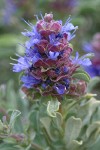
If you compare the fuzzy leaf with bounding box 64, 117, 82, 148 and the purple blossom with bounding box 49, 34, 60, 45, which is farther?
the fuzzy leaf with bounding box 64, 117, 82, 148

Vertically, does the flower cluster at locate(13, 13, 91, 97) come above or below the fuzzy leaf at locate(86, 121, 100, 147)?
above

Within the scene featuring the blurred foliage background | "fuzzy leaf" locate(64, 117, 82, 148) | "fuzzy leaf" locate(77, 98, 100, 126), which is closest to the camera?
"fuzzy leaf" locate(64, 117, 82, 148)

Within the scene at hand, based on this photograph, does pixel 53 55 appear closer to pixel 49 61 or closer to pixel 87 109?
pixel 49 61

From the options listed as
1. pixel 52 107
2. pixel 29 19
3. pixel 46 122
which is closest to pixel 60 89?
pixel 52 107

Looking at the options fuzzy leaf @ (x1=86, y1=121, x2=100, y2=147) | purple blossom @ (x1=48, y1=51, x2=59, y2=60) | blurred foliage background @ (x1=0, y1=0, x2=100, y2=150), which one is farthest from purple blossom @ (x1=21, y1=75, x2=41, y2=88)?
blurred foliage background @ (x1=0, y1=0, x2=100, y2=150)

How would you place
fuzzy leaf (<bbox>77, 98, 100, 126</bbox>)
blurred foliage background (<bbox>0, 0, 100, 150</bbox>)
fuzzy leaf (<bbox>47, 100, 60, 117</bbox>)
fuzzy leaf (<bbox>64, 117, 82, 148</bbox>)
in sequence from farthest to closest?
blurred foliage background (<bbox>0, 0, 100, 150</bbox>) < fuzzy leaf (<bbox>77, 98, 100, 126</bbox>) < fuzzy leaf (<bbox>64, 117, 82, 148</bbox>) < fuzzy leaf (<bbox>47, 100, 60, 117</bbox>)

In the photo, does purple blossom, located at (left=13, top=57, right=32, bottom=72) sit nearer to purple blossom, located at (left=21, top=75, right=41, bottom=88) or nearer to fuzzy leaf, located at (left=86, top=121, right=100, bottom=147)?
purple blossom, located at (left=21, top=75, right=41, bottom=88)

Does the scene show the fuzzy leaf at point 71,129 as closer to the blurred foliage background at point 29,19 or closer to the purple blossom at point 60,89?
the purple blossom at point 60,89
